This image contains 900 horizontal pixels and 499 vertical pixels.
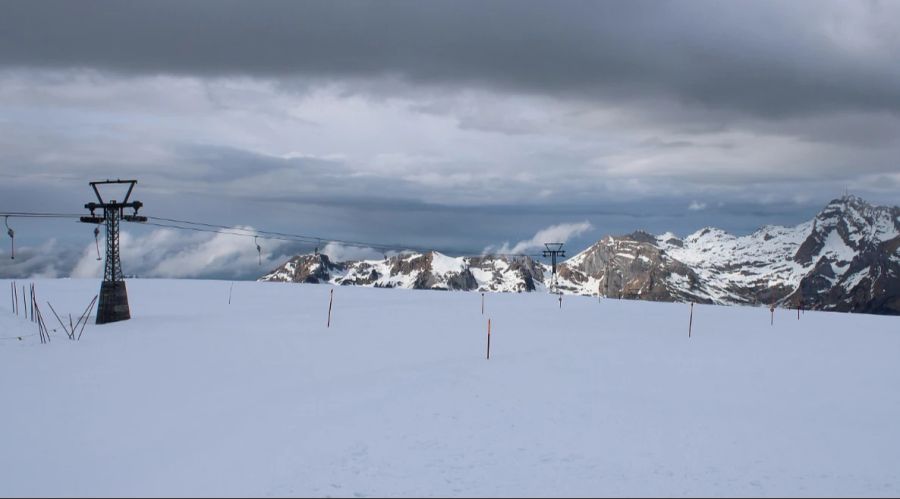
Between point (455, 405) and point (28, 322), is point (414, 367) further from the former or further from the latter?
point (28, 322)

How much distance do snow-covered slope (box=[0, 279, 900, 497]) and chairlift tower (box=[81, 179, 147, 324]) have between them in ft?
10.1

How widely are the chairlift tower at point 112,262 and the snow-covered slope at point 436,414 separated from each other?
3087 mm

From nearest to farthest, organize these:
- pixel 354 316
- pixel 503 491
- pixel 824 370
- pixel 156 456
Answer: pixel 503 491 → pixel 156 456 → pixel 824 370 → pixel 354 316

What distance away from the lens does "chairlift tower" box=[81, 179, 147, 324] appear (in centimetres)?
3722

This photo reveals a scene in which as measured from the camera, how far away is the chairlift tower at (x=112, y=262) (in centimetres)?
3722

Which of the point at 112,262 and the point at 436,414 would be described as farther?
the point at 112,262

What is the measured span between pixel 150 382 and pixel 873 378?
2437 centimetres

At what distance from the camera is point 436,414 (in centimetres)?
1677

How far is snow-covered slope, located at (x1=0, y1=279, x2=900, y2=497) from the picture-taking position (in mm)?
12555

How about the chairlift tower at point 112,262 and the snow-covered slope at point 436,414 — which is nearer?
the snow-covered slope at point 436,414

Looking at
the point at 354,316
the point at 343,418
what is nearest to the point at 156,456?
the point at 343,418

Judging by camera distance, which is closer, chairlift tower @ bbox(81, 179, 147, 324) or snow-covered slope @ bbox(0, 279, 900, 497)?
snow-covered slope @ bbox(0, 279, 900, 497)

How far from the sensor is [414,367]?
2308cm

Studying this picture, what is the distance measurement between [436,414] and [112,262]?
2869cm
